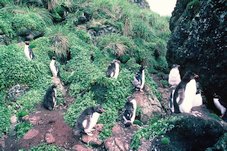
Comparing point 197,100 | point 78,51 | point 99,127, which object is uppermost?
point 78,51

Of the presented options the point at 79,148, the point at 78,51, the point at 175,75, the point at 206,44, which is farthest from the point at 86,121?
the point at 78,51

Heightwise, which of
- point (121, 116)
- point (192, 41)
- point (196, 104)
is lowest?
point (121, 116)

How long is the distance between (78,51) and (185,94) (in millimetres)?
7127

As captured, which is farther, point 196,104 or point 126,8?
point 126,8

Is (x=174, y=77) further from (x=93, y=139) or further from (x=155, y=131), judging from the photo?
(x=93, y=139)

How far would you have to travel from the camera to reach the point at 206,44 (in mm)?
11570

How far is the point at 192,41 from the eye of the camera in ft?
41.1

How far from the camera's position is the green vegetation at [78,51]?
453 inches

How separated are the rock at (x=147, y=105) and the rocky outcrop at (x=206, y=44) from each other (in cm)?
178

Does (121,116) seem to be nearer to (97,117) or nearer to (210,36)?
(97,117)

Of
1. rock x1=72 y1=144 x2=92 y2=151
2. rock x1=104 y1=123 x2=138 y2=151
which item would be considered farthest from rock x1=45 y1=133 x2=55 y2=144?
rock x1=104 y1=123 x2=138 y2=151

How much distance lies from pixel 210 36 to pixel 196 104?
2.62m

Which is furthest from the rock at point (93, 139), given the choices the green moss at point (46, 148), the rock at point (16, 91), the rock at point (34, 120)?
the rock at point (16, 91)

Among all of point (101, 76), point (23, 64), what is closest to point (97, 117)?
point (101, 76)
